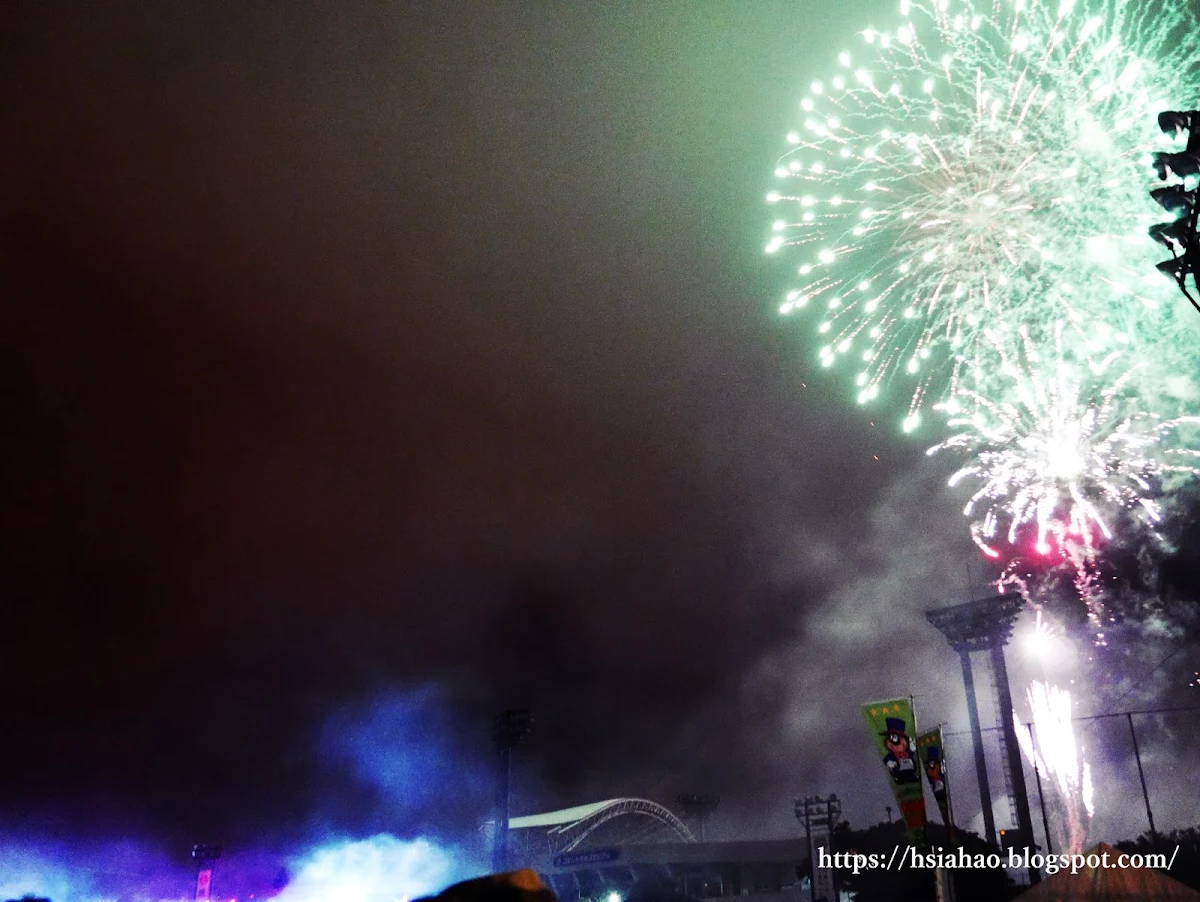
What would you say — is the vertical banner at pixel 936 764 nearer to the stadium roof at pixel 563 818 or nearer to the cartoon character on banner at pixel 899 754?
the cartoon character on banner at pixel 899 754

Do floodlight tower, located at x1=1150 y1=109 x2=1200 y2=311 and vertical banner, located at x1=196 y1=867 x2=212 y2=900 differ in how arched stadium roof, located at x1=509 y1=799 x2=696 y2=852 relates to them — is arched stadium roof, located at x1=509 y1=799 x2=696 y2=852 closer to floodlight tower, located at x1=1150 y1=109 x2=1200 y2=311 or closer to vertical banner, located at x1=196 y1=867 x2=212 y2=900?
vertical banner, located at x1=196 y1=867 x2=212 y2=900

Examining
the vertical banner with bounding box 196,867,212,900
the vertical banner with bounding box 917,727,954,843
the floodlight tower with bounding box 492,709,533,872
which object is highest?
the floodlight tower with bounding box 492,709,533,872

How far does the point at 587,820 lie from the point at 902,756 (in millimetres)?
48689

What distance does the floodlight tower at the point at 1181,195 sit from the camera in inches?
411

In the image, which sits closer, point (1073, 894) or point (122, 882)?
point (1073, 894)

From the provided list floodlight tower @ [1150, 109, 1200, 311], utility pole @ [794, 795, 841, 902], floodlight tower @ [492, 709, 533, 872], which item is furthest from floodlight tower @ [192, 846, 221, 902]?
floodlight tower @ [1150, 109, 1200, 311]

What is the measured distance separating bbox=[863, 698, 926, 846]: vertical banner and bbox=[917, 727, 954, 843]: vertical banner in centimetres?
57

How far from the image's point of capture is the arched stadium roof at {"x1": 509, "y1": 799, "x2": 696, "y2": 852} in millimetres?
59219

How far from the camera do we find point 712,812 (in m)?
90.2

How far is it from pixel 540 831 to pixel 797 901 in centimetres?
2177

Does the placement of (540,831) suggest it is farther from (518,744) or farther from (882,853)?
(882,853)

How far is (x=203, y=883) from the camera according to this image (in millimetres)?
54562

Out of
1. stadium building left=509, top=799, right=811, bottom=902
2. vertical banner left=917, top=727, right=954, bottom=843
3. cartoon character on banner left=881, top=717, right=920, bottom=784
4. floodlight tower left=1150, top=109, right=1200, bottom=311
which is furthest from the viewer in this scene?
stadium building left=509, top=799, right=811, bottom=902

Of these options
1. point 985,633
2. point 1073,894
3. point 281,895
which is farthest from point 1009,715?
point 281,895
